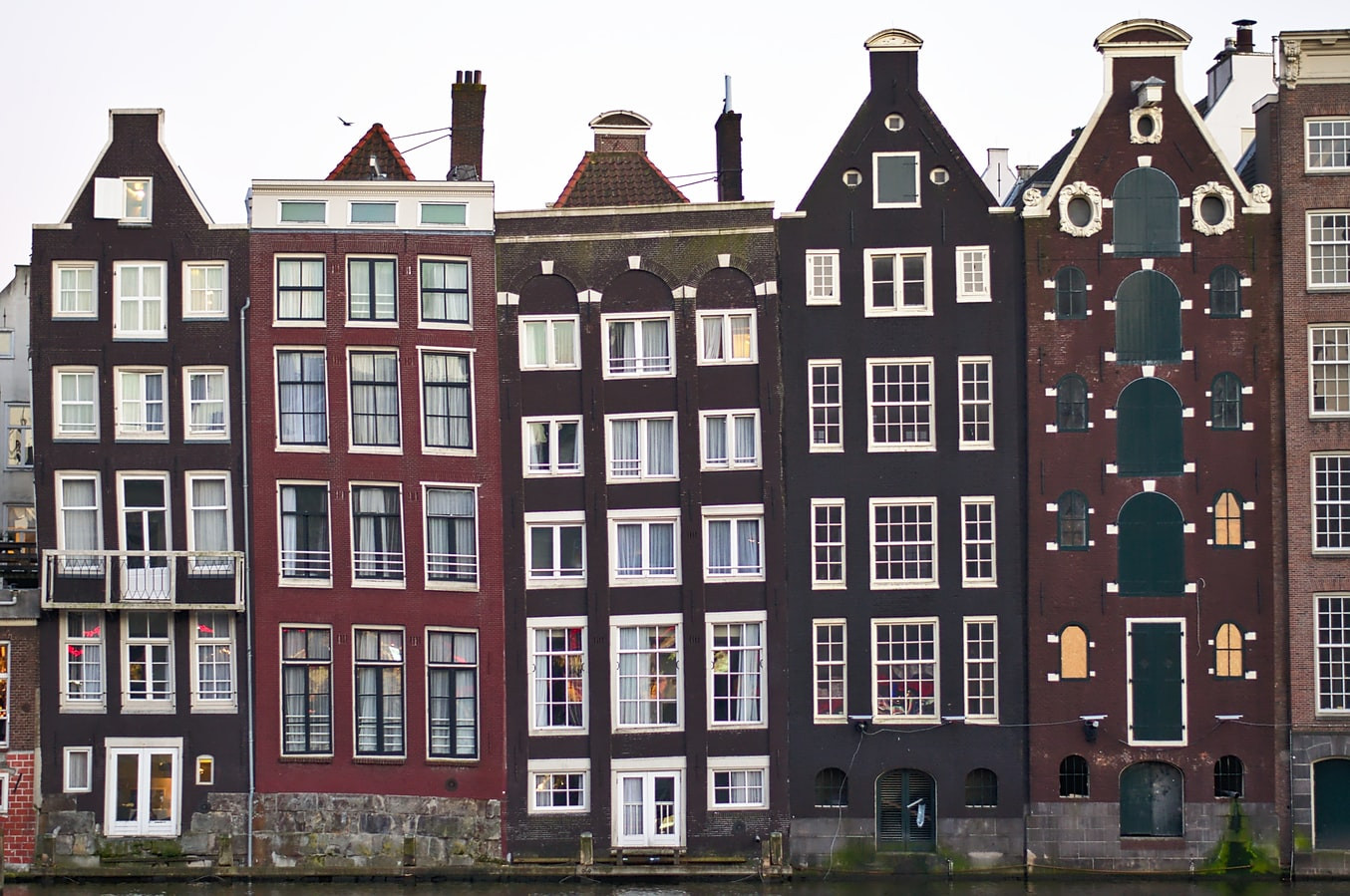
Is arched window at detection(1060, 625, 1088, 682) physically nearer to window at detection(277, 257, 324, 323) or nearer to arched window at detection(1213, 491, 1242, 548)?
arched window at detection(1213, 491, 1242, 548)

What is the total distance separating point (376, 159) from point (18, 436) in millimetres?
17808

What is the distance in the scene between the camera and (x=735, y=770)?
152 feet

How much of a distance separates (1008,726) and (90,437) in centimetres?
2453

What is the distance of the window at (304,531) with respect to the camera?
47.0m

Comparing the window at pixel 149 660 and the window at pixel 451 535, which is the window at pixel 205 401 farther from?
the window at pixel 451 535

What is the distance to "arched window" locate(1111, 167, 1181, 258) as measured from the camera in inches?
1821

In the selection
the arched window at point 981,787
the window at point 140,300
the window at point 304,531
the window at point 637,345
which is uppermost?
the window at point 140,300

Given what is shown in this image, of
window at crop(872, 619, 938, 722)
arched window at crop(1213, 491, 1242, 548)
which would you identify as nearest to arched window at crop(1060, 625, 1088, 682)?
window at crop(872, 619, 938, 722)

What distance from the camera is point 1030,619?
151 ft

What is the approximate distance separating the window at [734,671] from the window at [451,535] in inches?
251

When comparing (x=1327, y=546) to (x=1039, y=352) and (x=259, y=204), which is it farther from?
(x=259, y=204)

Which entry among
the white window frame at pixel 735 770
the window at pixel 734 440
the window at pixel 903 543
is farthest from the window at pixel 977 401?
the white window frame at pixel 735 770

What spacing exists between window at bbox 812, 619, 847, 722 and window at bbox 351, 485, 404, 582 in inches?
426

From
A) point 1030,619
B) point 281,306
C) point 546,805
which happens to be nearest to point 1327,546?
point 1030,619
